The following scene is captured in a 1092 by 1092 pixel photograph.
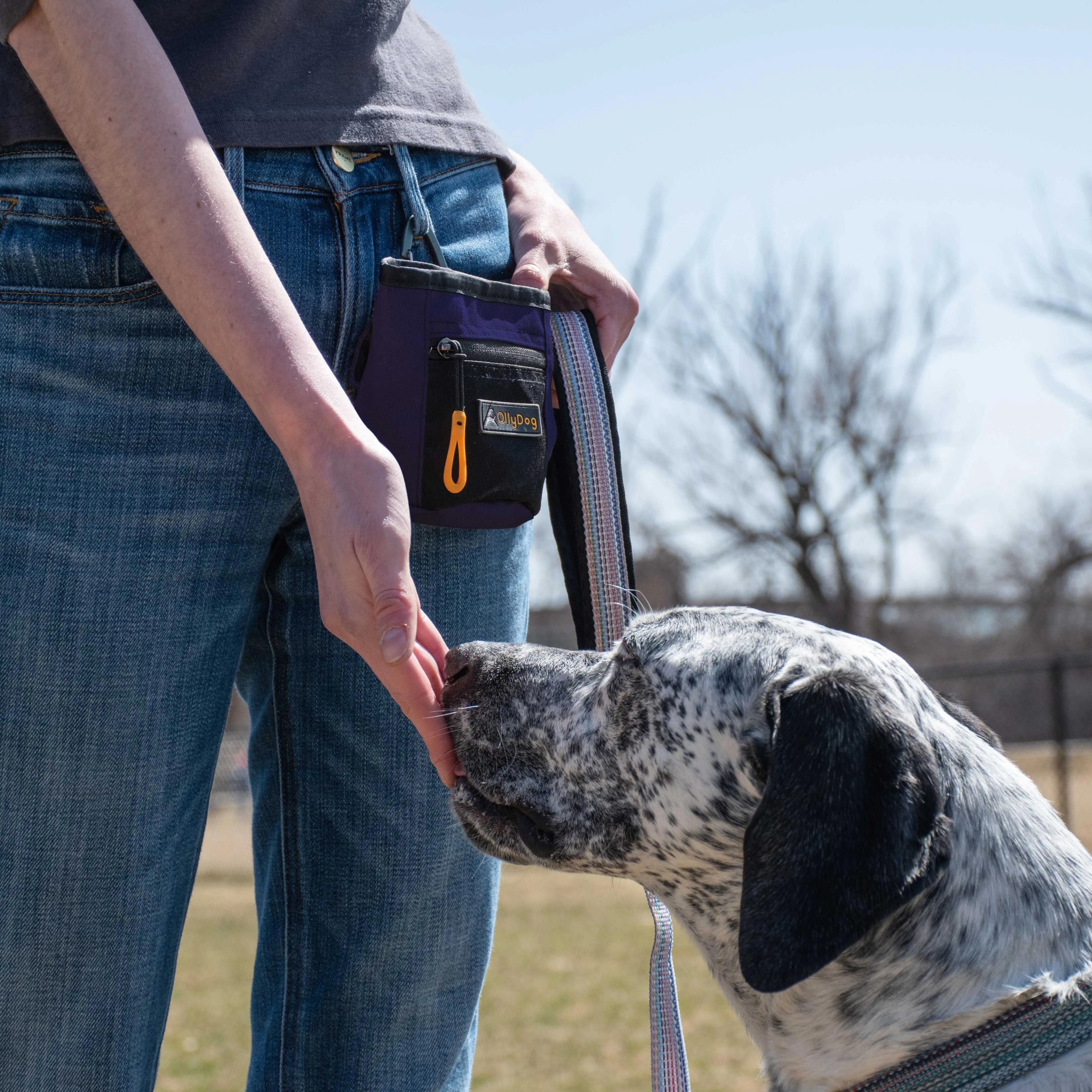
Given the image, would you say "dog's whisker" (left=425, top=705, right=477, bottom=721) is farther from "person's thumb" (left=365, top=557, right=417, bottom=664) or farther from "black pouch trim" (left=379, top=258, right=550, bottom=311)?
"black pouch trim" (left=379, top=258, right=550, bottom=311)

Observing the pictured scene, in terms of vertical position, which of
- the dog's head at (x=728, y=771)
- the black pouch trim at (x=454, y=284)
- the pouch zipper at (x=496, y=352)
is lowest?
the dog's head at (x=728, y=771)

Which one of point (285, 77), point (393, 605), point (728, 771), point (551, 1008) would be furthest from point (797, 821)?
point (551, 1008)

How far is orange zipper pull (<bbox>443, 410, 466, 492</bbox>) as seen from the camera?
1.65m

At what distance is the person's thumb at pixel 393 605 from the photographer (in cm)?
130

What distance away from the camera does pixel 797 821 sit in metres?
1.53

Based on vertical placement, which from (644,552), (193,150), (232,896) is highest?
(193,150)

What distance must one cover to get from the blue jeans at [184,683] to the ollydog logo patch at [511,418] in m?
0.17

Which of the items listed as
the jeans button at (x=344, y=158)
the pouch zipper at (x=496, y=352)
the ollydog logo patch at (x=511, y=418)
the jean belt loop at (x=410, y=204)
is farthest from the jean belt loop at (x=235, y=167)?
the ollydog logo patch at (x=511, y=418)

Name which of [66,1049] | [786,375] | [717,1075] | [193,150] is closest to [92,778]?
[66,1049]

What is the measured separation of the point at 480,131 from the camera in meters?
1.78

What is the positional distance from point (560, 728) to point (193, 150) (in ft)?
3.72

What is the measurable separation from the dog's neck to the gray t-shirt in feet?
4.28

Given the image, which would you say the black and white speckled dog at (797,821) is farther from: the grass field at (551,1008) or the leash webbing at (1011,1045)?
the grass field at (551,1008)

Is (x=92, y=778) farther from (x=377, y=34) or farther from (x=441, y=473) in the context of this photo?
(x=377, y=34)
